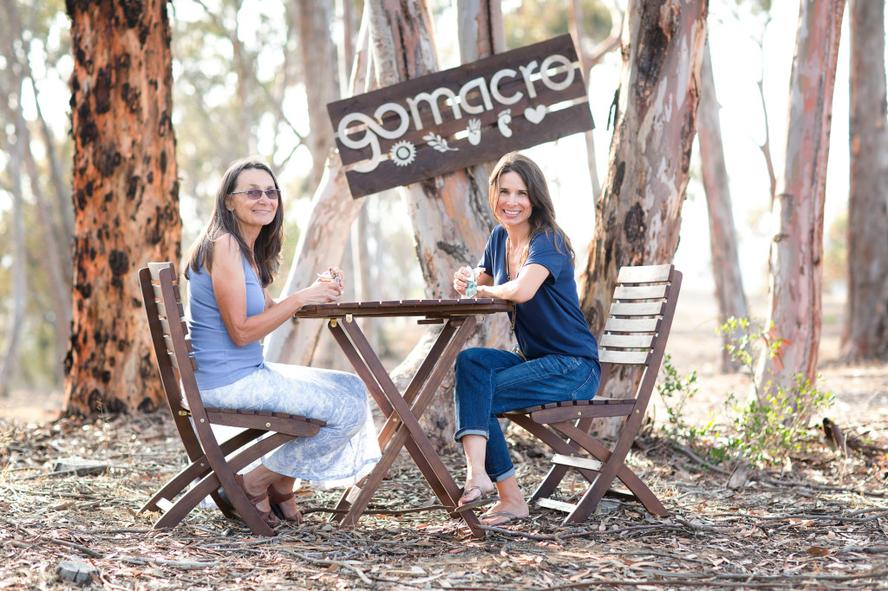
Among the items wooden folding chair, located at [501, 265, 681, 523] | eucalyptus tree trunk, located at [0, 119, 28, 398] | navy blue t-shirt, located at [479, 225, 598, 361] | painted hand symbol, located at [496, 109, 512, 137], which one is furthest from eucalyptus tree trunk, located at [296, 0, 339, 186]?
navy blue t-shirt, located at [479, 225, 598, 361]

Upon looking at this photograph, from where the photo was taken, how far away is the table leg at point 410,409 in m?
3.96

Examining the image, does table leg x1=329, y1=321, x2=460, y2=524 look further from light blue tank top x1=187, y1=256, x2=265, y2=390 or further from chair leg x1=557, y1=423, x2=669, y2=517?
chair leg x1=557, y1=423, x2=669, y2=517

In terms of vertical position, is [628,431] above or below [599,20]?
below

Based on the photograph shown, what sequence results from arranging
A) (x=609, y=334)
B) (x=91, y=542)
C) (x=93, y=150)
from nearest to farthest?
(x=91, y=542) → (x=609, y=334) → (x=93, y=150)

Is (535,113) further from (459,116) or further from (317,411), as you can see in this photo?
(317,411)

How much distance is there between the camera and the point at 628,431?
4227 millimetres

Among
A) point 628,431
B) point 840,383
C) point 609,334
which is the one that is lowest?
point 840,383

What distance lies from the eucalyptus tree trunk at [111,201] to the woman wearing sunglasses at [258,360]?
3.48 m

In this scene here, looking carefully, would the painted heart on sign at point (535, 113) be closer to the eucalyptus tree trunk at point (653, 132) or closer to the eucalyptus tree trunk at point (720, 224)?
the eucalyptus tree trunk at point (653, 132)

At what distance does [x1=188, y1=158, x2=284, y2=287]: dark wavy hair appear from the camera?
403cm

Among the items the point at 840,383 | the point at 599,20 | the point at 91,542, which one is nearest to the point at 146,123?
the point at 91,542

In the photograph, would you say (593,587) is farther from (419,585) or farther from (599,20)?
(599,20)

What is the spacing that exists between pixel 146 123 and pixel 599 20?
18355 millimetres

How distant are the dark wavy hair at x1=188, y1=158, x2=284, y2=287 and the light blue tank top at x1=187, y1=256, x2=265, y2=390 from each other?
6 centimetres
